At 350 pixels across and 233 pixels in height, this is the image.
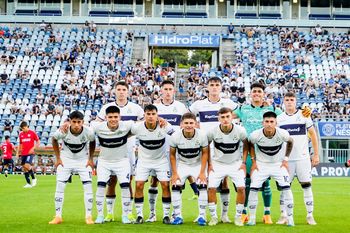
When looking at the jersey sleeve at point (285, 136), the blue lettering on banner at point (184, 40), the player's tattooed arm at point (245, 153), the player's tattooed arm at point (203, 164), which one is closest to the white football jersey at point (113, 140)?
the player's tattooed arm at point (203, 164)

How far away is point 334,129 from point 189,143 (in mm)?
27516

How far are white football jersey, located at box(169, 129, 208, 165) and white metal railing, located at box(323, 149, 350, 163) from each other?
2642 centimetres

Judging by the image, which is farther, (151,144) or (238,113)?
(238,113)

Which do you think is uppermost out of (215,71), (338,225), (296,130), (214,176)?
(215,71)

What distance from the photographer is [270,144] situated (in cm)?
1266

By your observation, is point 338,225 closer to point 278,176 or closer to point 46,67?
point 278,176

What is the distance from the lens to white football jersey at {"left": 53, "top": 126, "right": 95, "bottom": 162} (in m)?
13.0

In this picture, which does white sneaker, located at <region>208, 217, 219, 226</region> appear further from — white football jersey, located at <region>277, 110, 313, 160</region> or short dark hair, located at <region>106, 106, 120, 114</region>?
short dark hair, located at <region>106, 106, 120, 114</region>

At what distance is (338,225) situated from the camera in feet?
41.8

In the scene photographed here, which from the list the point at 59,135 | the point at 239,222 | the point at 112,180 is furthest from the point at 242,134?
Result: the point at 59,135

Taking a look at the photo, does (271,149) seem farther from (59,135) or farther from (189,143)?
(59,135)

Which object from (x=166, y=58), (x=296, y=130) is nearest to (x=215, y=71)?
(x=296, y=130)

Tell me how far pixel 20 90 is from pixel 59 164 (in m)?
33.1

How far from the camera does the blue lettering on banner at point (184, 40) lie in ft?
174
